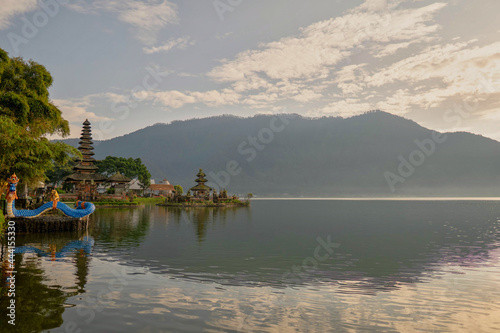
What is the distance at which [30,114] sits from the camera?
28.7 metres

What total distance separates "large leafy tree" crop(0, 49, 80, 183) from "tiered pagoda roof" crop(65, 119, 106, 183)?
5257 cm

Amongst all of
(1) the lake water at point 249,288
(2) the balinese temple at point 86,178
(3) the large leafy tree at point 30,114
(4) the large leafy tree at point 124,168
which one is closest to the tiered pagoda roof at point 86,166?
(2) the balinese temple at point 86,178

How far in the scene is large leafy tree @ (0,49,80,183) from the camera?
2586 centimetres

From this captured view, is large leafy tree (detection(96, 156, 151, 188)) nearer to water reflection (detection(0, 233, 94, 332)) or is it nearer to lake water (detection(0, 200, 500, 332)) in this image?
lake water (detection(0, 200, 500, 332))

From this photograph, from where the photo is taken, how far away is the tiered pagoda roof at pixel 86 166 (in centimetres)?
8162

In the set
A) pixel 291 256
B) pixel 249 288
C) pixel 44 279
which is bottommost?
pixel 291 256

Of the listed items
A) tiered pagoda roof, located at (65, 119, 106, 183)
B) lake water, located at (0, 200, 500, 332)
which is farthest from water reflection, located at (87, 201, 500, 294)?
tiered pagoda roof, located at (65, 119, 106, 183)

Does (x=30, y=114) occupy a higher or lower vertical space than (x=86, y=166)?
higher

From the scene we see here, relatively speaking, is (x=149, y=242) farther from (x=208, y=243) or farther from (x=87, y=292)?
(x=87, y=292)

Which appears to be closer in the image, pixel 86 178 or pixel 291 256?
pixel 291 256

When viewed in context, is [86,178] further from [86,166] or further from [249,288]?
[249,288]

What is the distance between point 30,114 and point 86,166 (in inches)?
2375

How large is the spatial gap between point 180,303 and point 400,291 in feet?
29.3

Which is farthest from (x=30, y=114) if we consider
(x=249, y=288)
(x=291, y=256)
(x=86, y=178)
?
(x=86, y=178)
